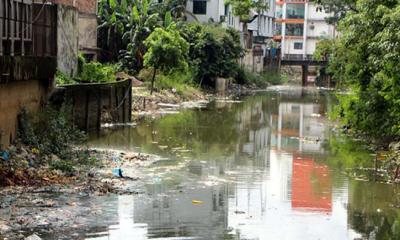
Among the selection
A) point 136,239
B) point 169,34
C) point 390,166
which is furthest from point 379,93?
point 169,34

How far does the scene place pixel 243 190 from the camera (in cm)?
1677

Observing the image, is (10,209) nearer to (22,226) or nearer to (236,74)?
(22,226)

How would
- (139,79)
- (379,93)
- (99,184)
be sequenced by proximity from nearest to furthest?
(99,184) → (379,93) → (139,79)

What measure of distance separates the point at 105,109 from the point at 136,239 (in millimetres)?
18386

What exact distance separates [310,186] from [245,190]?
204 centimetres

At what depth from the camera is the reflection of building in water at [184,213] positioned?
1241 cm

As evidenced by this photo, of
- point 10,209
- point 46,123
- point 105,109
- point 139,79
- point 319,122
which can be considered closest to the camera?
point 10,209

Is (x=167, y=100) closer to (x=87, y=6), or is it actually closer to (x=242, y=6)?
(x=87, y=6)

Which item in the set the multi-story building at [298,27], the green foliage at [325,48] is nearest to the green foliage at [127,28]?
the green foliage at [325,48]

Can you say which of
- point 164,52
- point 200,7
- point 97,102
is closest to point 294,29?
point 200,7

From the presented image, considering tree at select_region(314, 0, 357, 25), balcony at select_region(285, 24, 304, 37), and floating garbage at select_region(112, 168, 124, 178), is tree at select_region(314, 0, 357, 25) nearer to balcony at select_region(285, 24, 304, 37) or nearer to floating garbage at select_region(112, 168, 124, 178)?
floating garbage at select_region(112, 168, 124, 178)

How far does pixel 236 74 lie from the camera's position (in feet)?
214

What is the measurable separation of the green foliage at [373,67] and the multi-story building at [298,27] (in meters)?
65.6

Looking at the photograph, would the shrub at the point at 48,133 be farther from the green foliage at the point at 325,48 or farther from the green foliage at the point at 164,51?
the green foliage at the point at 164,51
